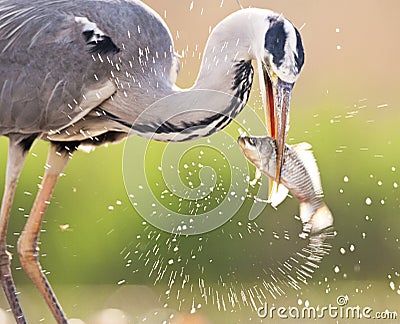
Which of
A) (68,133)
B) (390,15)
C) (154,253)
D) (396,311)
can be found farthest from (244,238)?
(390,15)

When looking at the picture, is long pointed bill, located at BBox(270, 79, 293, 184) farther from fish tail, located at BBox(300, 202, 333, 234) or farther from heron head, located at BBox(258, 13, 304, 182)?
fish tail, located at BBox(300, 202, 333, 234)

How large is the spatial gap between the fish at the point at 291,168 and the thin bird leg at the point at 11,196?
33.4 inches

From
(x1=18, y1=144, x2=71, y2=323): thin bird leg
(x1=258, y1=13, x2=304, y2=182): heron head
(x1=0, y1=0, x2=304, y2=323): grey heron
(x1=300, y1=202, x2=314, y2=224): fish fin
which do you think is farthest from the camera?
(x1=18, y1=144, x2=71, y2=323): thin bird leg

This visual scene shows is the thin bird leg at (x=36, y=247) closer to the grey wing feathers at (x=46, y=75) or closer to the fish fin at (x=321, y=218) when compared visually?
the grey wing feathers at (x=46, y=75)

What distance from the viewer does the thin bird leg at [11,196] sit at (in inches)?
183

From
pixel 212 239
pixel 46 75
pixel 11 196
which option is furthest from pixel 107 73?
pixel 212 239

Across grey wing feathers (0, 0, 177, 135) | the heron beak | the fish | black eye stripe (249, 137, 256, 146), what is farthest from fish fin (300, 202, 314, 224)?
grey wing feathers (0, 0, 177, 135)

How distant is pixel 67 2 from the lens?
182 inches

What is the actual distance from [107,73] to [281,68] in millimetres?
665

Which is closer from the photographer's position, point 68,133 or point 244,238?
point 68,133

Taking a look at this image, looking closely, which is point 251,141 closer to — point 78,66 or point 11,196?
point 78,66

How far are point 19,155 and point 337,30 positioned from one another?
4.37 meters

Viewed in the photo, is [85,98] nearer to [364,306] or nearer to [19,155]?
[19,155]

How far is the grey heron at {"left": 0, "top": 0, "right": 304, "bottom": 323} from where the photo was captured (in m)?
4.41
